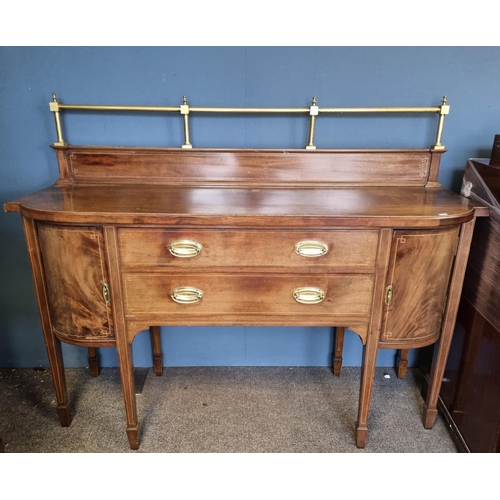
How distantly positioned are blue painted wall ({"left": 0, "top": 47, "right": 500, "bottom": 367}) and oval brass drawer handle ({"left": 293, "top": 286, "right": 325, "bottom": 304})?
0.76 meters

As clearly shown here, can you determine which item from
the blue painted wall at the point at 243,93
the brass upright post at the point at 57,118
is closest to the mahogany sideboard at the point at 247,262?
the brass upright post at the point at 57,118

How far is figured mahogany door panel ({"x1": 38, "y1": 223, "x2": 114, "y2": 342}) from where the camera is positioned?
1.33m

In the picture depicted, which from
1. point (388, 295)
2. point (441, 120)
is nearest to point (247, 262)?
point (388, 295)

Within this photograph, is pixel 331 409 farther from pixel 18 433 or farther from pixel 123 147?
pixel 123 147

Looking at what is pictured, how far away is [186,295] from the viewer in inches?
54.2

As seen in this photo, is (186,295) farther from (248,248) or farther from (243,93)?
(243,93)

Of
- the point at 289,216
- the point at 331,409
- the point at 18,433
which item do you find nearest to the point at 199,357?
the point at 331,409

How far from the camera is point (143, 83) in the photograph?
1725mm

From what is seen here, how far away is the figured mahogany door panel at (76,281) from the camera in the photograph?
4.37ft

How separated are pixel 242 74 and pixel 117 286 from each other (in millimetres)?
1041

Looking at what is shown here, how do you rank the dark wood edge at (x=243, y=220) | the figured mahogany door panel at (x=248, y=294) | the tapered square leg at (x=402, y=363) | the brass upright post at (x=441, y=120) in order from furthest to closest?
the tapered square leg at (x=402, y=363) < the brass upright post at (x=441, y=120) < the figured mahogany door panel at (x=248, y=294) < the dark wood edge at (x=243, y=220)

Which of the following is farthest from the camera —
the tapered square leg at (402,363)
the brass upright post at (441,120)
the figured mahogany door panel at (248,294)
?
the tapered square leg at (402,363)

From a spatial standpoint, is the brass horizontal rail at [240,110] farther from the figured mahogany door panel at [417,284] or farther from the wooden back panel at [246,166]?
the figured mahogany door panel at [417,284]

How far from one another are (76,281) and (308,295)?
0.81 meters
